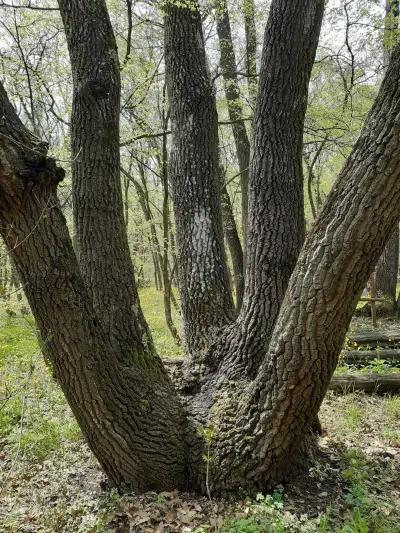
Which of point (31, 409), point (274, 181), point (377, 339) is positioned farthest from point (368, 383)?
point (31, 409)

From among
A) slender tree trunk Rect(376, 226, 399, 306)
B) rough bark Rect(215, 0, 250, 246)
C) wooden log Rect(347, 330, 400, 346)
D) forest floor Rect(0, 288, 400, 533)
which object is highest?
rough bark Rect(215, 0, 250, 246)

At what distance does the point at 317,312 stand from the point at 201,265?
55.7 inches

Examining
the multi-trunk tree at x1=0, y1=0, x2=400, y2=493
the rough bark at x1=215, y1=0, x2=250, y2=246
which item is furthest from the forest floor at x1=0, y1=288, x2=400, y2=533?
the rough bark at x1=215, y1=0, x2=250, y2=246

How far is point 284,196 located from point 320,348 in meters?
1.35

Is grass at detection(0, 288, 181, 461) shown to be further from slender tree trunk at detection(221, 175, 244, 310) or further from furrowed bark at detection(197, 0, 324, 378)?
slender tree trunk at detection(221, 175, 244, 310)

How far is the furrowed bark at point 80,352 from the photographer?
7.45 feet

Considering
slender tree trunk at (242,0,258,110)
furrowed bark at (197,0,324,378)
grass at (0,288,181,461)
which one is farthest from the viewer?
slender tree trunk at (242,0,258,110)

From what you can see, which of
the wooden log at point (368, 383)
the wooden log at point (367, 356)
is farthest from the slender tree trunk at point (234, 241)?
Answer: the wooden log at point (368, 383)

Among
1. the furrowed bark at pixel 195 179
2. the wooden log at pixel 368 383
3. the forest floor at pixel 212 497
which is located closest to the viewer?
the forest floor at pixel 212 497

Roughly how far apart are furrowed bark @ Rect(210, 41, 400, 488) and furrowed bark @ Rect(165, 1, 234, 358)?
0.81m

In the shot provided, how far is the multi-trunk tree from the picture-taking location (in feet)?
7.70

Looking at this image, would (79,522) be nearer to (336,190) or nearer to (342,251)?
(342,251)

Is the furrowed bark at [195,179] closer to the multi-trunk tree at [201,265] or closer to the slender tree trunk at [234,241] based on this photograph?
the multi-trunk tree at [201,265]

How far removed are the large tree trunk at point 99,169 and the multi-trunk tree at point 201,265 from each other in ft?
0.04
